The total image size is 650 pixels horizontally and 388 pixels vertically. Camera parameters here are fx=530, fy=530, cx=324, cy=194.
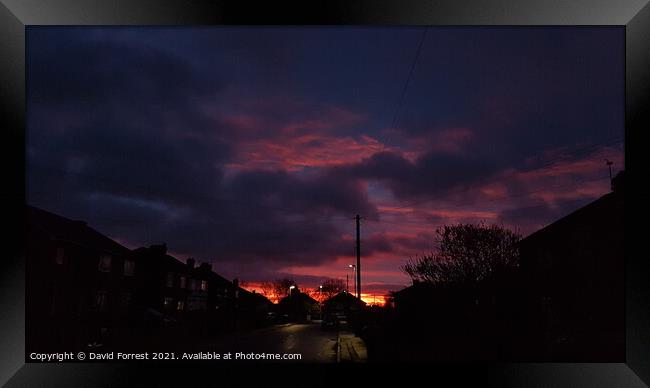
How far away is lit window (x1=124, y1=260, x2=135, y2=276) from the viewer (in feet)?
124

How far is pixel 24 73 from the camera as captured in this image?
628cm

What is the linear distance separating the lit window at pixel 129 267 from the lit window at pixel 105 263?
7.88 feet

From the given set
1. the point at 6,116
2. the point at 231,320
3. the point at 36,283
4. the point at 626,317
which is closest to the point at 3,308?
the point at 6,116

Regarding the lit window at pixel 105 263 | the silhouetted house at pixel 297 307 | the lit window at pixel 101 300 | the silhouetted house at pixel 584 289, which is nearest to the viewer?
the silhouetted house at pixel 584 289

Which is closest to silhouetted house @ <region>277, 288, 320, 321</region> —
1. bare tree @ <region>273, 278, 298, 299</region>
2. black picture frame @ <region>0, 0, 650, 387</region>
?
bare tree @ <region>273, 278, 298, 299</region>

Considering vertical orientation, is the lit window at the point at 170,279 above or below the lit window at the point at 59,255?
below

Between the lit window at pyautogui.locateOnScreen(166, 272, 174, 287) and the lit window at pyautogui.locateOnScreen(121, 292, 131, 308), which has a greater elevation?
the lit window at pyautogui.locateOnScreen(166, 272, 174, 287)

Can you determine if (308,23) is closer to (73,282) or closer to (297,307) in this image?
(73,282)

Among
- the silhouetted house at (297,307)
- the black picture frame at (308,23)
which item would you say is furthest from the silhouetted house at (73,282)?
the silhouetted house at (297,307)

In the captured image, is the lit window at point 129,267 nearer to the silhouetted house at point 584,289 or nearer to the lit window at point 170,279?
the lit window at point 170,279

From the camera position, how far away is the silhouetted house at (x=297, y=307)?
82537 millimetres

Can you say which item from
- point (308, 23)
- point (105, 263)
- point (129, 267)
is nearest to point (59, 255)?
point (105, 263)

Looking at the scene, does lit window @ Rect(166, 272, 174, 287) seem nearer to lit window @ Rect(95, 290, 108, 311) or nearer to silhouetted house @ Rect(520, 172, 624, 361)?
lit window @ Rect(95, 290, 108, 311)

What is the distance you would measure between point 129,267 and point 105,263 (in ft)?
11.9
